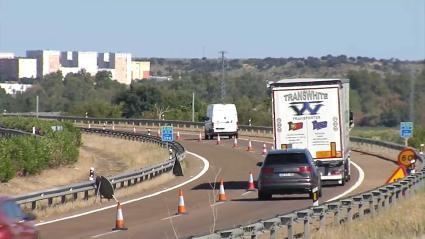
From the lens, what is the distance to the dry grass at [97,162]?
5234 centimetres

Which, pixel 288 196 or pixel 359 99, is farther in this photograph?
pixel 359 99

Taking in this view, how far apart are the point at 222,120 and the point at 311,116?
38677 millimetres

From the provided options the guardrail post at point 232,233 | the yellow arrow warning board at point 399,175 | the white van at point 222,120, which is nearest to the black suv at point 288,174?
the yellow arrow warning board at point 399,175

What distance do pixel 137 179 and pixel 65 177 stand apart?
18.9 metres

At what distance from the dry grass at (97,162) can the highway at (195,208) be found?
293 inches

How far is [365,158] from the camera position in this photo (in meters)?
57.2

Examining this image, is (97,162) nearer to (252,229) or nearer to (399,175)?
(399,175)

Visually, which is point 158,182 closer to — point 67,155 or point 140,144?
point 67,155

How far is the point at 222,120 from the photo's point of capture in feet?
245

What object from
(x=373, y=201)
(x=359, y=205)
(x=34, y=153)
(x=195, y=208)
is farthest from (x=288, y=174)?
(x=34, y=153)

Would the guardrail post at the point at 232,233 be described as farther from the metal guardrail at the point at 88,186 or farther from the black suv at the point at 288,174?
the black suv at the point at 288,174

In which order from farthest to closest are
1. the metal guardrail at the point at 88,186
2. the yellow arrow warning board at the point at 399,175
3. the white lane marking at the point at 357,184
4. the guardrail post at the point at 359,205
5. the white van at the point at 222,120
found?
the white van at the point at 222,120 → the white lane marking at the point at 357,184 → the yellow arrow warning board at the point at 399,175 → the metal guardrail at the point at 88,186 → the guardrail post at the point at 359,205

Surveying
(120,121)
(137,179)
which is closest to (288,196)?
(137,179)

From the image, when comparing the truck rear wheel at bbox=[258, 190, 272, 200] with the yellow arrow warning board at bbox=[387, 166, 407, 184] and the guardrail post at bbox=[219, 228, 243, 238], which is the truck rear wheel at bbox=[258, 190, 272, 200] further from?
the guardrail post at bbox=[219, 228, 243, 238]
